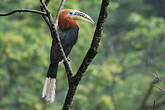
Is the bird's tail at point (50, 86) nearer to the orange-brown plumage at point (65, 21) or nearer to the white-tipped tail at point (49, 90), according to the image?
the white-tipped tail at point (49, 90)

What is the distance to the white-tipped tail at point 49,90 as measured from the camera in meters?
3.30

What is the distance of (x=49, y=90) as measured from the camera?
135 inches

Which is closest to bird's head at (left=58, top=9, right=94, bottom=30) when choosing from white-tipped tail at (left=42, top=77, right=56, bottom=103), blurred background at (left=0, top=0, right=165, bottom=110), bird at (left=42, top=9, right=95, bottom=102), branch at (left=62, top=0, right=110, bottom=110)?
bird at (left=42, top=9, right=95, bottom=102)

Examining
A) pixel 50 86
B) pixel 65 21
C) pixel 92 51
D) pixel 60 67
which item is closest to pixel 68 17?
pixel 65 21

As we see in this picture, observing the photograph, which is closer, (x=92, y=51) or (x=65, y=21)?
(x=92, y=51)

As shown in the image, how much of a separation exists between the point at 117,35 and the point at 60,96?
161 inches

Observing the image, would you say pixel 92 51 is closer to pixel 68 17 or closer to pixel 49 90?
pixel 49 90

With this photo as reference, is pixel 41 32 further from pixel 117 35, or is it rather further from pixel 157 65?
pixel 117 35

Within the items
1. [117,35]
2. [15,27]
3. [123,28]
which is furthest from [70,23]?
[123,28]

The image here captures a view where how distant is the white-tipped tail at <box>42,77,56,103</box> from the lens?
10.8ft

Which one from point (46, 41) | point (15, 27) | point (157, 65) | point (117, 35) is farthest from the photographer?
point (117, 35)

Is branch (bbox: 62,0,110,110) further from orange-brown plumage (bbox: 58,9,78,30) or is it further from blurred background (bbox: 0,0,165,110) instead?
blurred background (bbox: 0,0,165,110)

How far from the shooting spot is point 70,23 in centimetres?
415

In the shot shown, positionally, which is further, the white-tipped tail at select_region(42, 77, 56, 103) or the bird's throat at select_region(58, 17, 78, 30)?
the bird's throat at select_region(58, 17, 78, 30)
